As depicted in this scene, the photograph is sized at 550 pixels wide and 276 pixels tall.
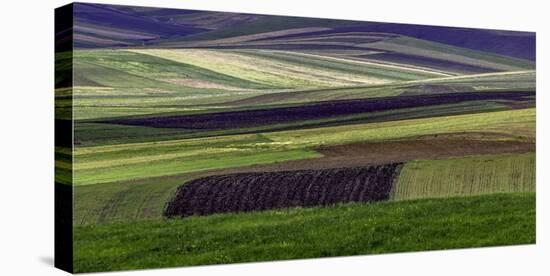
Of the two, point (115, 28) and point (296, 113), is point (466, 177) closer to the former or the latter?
point (296, 113)

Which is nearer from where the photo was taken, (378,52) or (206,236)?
(206,236)

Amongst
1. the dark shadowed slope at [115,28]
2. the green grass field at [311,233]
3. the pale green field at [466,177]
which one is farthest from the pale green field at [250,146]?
the dark shadowed slope at [115,28]

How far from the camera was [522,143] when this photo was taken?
20703mm

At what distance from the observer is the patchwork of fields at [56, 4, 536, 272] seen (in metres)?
17.1

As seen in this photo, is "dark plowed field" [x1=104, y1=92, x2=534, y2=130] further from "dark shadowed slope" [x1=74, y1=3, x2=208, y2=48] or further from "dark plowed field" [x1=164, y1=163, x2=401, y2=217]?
"dark shadowed slope" [x1=74, y1=3, x2=208, y2=48]

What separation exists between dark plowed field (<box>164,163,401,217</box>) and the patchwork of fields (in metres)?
0.02

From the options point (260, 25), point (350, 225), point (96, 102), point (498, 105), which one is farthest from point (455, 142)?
point (96, 102)

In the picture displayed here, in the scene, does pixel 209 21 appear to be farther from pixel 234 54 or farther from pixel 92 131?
pixel 92 131

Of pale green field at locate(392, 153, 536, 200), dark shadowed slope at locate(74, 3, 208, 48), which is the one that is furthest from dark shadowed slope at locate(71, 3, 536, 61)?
pale green field at locate(392, 153, 536, 200)

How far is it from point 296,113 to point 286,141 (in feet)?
1.55

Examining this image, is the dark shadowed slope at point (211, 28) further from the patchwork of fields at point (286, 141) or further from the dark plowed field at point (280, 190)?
the dark plowed field at point (280, 190)

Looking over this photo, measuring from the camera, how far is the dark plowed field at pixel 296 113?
58.3 ft

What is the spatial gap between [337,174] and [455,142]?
236 cm

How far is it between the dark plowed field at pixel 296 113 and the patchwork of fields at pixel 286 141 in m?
0.02
